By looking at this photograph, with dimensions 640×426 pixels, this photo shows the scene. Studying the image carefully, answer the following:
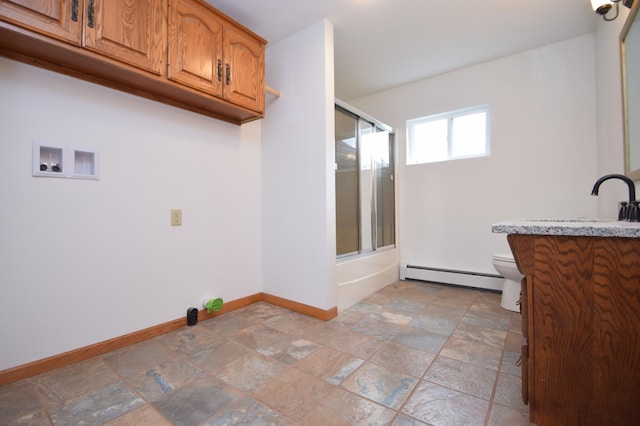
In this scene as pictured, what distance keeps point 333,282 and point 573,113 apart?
8.50ft

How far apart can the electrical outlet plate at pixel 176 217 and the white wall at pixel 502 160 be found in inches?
96.0

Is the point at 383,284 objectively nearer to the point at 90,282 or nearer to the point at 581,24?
the point at 90,282

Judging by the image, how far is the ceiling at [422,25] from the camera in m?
2.02

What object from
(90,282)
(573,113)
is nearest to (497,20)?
(573,113)

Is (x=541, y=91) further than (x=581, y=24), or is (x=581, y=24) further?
(x=541, y=91)

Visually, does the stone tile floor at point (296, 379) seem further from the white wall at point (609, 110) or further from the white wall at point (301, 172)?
the white wall at point (609, 110)

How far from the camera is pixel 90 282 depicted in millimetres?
1582

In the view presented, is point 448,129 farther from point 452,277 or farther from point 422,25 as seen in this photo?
point 452,277

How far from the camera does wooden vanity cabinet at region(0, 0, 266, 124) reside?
4.13 ft

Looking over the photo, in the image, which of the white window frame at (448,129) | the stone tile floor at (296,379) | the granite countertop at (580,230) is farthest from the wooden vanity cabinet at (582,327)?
the white window frame at (448,129)

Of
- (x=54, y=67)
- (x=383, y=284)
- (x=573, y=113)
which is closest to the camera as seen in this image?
(x=54, y=67)

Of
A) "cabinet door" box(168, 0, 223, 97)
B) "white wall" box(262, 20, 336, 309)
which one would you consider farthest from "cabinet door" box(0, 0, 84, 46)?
"white wall" box(262, 20, 336, 309)

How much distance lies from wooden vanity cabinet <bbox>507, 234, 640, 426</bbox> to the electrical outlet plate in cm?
199

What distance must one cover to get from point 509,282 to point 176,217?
2713mm
